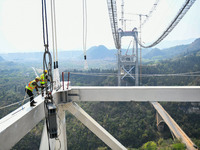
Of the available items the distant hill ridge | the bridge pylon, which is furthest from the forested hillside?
the distant hill ridge

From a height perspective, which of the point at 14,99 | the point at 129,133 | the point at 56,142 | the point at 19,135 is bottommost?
the point at 129,133

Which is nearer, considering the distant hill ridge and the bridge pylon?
the bridge pylon

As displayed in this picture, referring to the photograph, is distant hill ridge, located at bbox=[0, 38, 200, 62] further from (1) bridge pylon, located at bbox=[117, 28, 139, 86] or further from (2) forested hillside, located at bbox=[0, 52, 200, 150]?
(2) forested hillside, located at bbox=[0, 52, 200, 150]

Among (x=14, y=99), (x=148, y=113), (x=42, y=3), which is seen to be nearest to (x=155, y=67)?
(x=148, y=113)

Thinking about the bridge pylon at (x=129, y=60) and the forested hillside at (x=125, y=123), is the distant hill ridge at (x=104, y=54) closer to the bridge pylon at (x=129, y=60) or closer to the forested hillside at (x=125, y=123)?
the bridge pylon at (x=129, y=60)

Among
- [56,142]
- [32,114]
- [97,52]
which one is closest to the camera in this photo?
[32,114]

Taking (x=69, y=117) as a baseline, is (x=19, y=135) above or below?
above

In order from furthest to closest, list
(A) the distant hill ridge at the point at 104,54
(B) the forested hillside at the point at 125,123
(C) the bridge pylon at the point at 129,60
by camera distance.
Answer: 1. (A) the distant hill ridge at the point at 104,54
2. (C) the bridge pylon at the point at 129,60
3. (B) the forested hillside at the point at 125,123

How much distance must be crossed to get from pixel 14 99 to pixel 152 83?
13823mm

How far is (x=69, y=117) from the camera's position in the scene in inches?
607

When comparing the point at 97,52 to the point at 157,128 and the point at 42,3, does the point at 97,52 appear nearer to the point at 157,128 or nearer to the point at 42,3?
the point at 157,128

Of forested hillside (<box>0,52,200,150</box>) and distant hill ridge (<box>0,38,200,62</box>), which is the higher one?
distant hill ridge (<box>0,38,200,62</box>)

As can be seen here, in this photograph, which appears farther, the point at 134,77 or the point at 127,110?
the point at 134,77

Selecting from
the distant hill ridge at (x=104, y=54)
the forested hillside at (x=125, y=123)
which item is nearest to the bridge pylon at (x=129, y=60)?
the forested hillside at (x=125, y=123)
